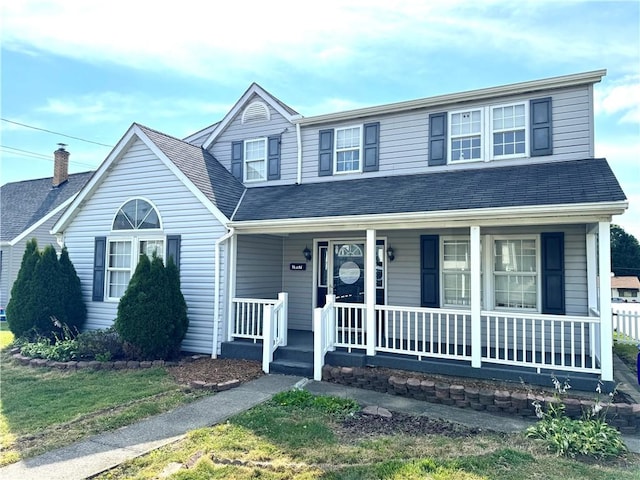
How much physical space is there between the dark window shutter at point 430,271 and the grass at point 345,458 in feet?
13.8

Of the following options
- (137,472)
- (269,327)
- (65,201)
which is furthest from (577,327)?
(65,201)

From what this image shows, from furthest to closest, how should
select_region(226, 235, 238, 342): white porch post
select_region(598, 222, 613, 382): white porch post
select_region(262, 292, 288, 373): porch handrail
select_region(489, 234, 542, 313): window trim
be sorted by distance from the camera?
1. select_region(226, 235, 238, 342): white porch post
2. select_region(489, 234, 542, 313): window trim
3. select_region(262, 292, 288, 373): porch handrail
4. select_region(598, 222, 613, 382): white porch post

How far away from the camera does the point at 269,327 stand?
8250mm

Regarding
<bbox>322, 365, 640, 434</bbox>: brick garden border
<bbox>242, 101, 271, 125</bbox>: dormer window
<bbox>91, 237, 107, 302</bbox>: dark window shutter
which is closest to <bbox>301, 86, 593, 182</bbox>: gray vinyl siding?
<bbox>242, 101, 271, 125</bbox>: dormer window

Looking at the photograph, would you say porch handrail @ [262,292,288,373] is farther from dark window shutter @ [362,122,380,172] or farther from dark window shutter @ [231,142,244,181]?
dark window shutter @ [231,142,244,181]

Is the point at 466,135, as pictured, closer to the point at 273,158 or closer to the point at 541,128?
the point at 541,128

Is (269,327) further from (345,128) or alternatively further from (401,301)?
(345,128)

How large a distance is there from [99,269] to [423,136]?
871cm

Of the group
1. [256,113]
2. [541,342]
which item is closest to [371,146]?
[256,113]

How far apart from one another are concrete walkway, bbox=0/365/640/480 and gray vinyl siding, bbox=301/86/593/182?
4692mm

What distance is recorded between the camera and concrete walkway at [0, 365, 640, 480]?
4227mm

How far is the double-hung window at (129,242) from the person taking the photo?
403 inches

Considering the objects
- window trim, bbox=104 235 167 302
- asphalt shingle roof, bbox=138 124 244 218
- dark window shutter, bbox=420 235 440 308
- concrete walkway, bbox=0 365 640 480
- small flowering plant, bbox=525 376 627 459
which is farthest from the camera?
window trim, bbox=104 235 167 302

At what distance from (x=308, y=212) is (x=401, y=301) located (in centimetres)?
301
